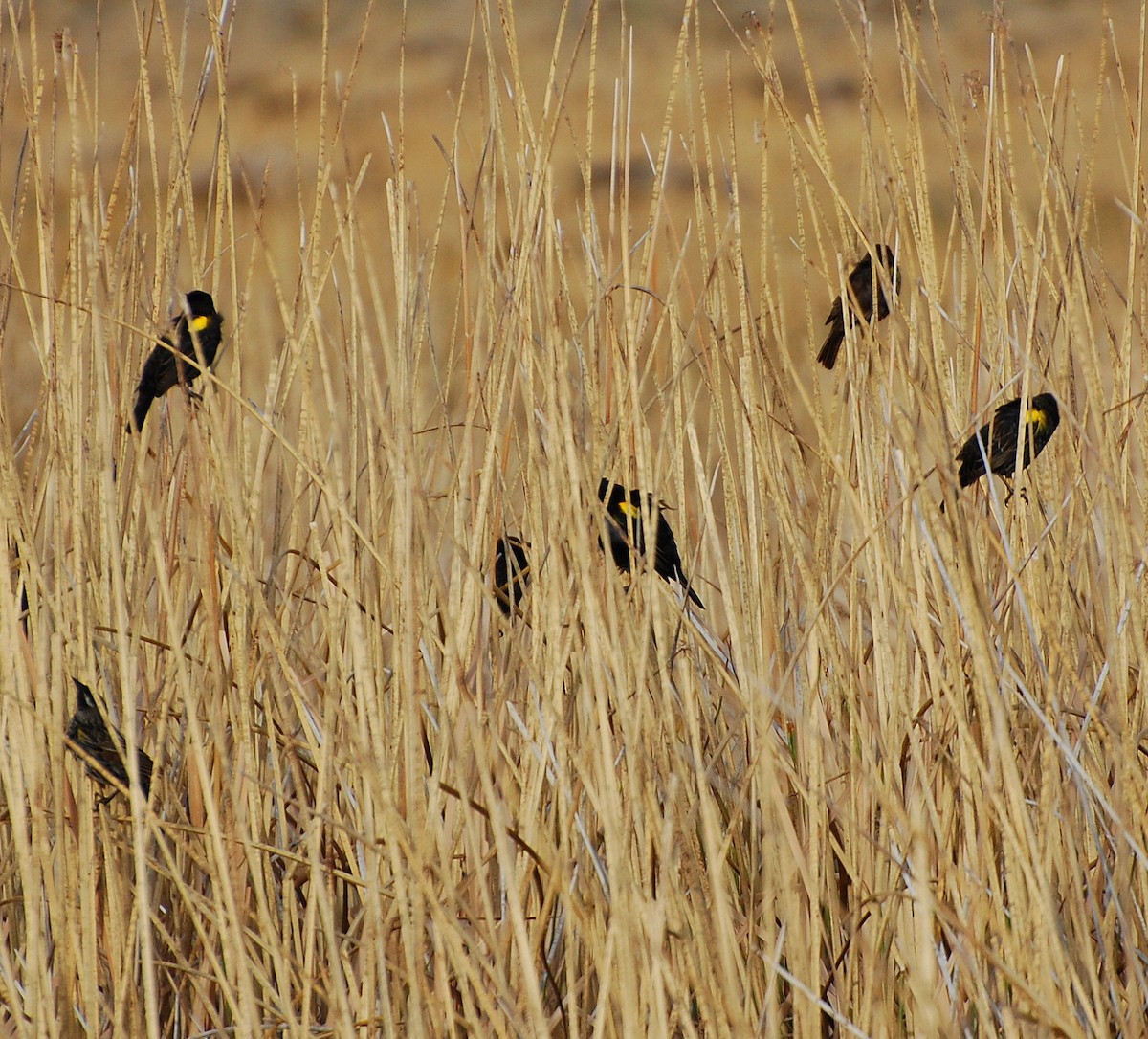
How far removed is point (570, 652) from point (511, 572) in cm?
12

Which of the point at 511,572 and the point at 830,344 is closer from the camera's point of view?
the point at 511,572

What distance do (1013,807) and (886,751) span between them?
0.76 ft

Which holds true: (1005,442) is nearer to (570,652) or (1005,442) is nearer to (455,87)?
(570,652)

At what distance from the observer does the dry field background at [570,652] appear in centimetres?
92

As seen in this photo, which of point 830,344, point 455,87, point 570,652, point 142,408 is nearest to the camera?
point 570,652

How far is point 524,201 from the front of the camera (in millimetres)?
1128

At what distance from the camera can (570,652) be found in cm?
122

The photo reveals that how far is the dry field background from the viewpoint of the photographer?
921 millimetres

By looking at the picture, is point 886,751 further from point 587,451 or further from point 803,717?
point 587,451

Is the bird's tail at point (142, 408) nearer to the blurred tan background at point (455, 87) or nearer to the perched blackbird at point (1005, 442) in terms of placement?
the perched blackbird at point (1005, 442)

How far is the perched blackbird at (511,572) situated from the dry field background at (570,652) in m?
0.05

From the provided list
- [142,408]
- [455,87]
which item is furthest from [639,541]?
[455,87]

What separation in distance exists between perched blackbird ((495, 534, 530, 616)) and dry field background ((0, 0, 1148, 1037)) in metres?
0.05

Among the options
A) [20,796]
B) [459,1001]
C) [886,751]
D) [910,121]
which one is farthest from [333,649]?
[910,121]
